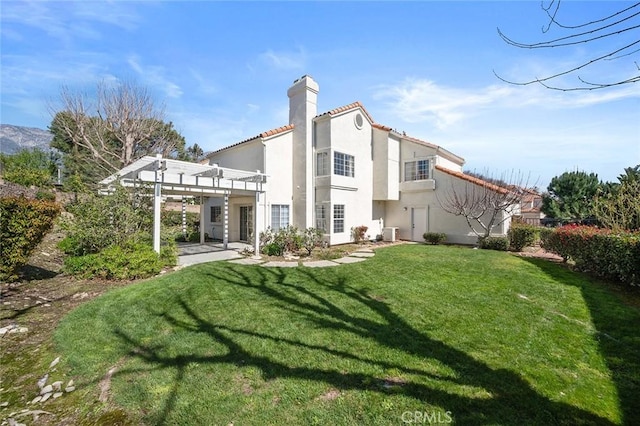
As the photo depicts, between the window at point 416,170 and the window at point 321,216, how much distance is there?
7518 millimetres

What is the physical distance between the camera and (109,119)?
21875mm

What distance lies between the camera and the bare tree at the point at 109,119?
2102 centimetres

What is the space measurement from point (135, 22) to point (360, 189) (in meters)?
14.2

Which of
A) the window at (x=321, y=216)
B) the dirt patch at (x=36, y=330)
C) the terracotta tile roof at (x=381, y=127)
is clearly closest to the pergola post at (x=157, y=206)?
the dirt patch at (x=36, y=330)

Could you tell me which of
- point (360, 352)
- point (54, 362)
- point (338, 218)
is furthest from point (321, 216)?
point (54, 362)

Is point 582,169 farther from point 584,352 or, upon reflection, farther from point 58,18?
point 58,18

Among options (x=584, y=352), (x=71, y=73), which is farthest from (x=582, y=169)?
(x=71, y=73)

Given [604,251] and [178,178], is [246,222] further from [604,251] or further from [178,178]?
[604,251]

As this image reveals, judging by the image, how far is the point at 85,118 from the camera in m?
21.7

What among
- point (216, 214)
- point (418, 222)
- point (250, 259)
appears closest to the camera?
point (250, 259)

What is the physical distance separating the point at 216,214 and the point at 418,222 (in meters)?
15.1

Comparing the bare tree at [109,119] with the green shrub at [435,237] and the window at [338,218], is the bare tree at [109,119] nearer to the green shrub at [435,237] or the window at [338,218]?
the window at [338,218]

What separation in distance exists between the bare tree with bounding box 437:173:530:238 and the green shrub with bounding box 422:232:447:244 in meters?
1.64

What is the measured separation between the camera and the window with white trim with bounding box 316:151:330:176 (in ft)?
55.7
